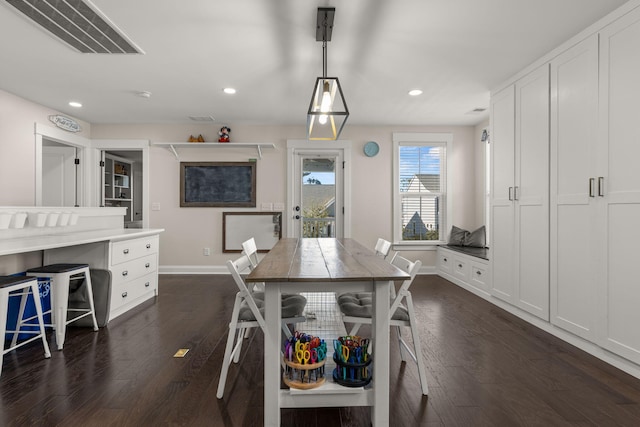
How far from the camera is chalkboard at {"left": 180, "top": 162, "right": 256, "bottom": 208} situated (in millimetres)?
5414

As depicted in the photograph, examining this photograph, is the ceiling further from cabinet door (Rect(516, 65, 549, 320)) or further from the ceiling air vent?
cabinet door (Rect(516, 65, 549, 320))

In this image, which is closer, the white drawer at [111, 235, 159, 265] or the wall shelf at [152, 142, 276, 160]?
the white drawer at [111, 235, 159, 265]

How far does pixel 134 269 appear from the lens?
12.0ft

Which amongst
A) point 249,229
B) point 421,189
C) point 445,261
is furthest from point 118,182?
point 445,261

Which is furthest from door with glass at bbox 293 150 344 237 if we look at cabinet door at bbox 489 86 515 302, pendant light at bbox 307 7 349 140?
pendant light at bbox 307 7 349 140

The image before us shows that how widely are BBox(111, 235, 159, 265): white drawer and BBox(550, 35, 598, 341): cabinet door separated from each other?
158 inches

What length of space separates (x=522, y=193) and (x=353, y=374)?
268 cm

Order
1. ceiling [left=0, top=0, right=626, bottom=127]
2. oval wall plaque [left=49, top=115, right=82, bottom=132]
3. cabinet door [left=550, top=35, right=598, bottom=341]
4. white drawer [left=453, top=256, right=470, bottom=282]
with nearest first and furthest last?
ceiling [left=0, top=0, right=626, bottom=127]
cabinet door [left=550, top=35, right=598, bottom=341]
white drawer [left=453, top=256, right=470, bottom=282]
oval wall plaque [left=49, top=115, right=82, bottom=132]

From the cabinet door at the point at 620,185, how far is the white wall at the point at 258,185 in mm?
3043

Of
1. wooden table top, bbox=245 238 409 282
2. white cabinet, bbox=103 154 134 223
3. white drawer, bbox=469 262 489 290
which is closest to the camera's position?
wooden table top, bbox=245 238 409 282

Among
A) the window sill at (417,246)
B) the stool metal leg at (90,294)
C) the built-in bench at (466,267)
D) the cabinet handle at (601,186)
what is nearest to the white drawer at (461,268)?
the built-in bench at (466,267)

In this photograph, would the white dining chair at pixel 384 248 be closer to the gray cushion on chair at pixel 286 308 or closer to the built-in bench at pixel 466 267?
the gray cushion on chair at pixel 286 308

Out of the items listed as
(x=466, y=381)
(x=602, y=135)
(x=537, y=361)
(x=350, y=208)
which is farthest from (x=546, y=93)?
(x=350, y=208)

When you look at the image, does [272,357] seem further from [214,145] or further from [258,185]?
[214,145]
